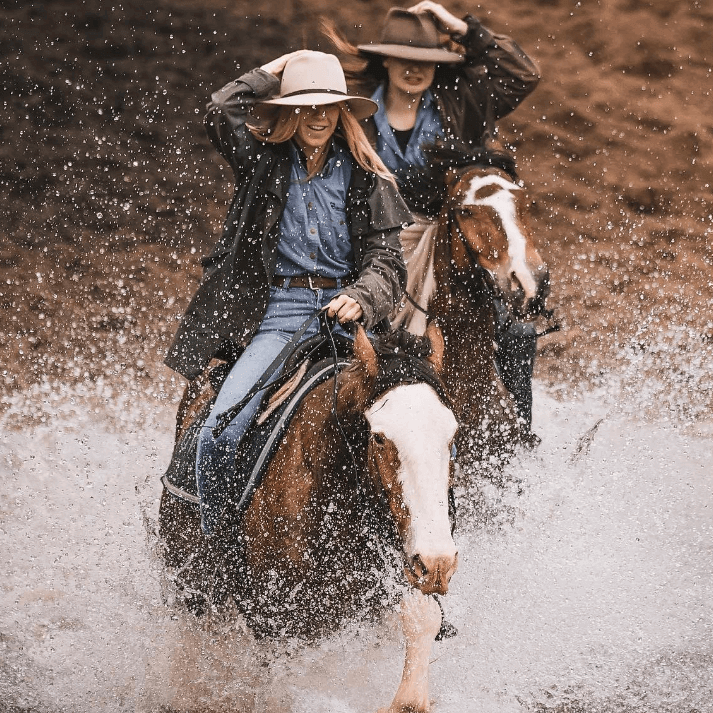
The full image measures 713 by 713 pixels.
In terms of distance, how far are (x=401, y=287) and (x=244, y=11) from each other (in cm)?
531

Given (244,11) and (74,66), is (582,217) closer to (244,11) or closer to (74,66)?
(244,11)

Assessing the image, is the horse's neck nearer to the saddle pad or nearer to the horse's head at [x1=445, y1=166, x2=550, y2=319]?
the horse's head at [x1=445, y1=166, x2=550, y2=319]

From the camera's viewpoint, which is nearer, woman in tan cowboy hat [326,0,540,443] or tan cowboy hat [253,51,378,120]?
tan cowboy hat [253,51,378,120]

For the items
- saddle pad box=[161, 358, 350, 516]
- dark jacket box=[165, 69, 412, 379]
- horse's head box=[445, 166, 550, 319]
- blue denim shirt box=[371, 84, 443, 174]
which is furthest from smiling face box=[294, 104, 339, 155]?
blue denim shirt box=[371, 84, 443, 174]

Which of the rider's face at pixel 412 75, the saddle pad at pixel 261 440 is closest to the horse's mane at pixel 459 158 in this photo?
the rider's face at pixel 412 75

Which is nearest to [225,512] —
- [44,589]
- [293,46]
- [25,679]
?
[25,679]

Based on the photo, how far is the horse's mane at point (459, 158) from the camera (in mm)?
3908

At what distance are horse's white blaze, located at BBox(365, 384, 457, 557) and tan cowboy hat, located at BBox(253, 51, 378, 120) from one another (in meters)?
0.89

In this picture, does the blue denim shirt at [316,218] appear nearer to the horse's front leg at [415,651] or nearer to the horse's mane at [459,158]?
the horse's mane at [459,158]

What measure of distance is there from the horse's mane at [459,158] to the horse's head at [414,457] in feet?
4.70

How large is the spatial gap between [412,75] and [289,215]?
1.32 metres

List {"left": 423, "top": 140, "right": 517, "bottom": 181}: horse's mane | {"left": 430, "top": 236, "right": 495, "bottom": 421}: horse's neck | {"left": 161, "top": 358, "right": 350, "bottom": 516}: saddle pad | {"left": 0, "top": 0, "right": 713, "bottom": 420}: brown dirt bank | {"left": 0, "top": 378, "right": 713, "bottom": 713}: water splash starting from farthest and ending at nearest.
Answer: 1. {"left": 0, "top": 0, "right": 713, "bottom": 420}: brown dirt bank
2. {"left": 423, "top": 140, "right": 517, "bottom": 181}: horse's mane
3. {"left": 430, "top": 236, "right": 495, "bottom": 421}: horse's neck
4. {"left": 0, "top": 378, "right": 713, "bottom": 713}: water splash
5. {"left": 161, "top": 358, "right": 350, "bottom": 516}: saddle pad

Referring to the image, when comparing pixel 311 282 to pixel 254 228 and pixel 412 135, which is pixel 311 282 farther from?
pixel 412 135

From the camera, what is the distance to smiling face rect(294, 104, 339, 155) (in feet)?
10.2
